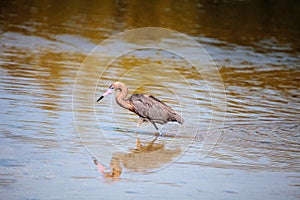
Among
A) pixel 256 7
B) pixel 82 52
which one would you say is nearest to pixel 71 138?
pixel 82 52

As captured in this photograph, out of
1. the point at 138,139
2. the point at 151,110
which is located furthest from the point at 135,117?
the point at 138,139

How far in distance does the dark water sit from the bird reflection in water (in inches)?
1.1

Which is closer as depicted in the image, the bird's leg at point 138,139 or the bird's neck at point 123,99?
the bird's leg at point 138,139

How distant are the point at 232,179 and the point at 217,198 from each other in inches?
29.5

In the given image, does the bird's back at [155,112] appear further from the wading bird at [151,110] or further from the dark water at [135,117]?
the dark water at [135,117]

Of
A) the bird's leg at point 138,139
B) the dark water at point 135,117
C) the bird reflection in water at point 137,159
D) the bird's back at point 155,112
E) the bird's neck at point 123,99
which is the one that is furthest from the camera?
the bird's neck at point 123,99

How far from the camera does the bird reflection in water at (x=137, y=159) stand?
29.2ft

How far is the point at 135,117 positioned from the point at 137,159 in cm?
281

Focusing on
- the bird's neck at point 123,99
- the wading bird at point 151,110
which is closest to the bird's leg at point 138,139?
the wading bird at point 151,110

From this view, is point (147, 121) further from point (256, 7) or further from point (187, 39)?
point (256, 7)

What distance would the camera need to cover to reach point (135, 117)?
40.6ft

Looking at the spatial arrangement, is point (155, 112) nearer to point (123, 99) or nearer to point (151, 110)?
point (151, 110)

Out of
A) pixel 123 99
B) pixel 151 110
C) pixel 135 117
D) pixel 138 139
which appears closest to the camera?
pixel 138 139

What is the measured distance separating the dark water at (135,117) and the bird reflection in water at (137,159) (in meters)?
0.03
